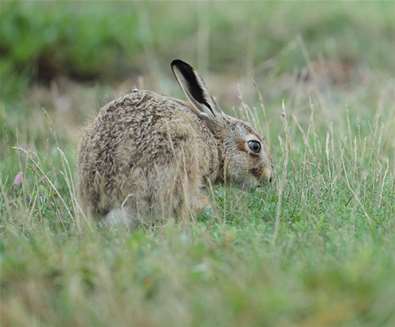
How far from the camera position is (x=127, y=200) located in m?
5.40

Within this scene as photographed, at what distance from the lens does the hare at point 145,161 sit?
5383 mm

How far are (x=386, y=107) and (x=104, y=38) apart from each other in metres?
4.60

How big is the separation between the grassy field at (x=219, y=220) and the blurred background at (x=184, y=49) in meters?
0.04

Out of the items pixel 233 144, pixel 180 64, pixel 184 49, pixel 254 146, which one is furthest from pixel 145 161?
pixel 184 49

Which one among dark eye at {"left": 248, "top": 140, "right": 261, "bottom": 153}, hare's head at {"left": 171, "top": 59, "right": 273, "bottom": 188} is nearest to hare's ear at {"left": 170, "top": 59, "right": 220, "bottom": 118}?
hare's head at {"left": 171, "top": 59, "right": 273, "bottom": 188}

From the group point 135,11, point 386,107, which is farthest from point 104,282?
point 135,11

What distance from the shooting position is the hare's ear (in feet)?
20.4

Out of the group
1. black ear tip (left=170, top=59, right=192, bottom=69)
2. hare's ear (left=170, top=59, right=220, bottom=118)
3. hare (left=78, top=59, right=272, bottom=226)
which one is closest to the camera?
hare (left=78, top=59, right=272, bottom=226)

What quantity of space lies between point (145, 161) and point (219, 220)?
61 cm

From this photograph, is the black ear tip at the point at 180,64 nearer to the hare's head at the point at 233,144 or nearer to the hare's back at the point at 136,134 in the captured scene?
Result: the hare's head at the point at 233,144

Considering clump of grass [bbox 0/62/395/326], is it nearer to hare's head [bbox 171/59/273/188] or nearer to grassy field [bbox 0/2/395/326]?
grassy field [bbox 0/2/395/326]

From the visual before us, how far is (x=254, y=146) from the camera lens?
21.2 feet

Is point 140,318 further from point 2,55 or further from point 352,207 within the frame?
point 2,55

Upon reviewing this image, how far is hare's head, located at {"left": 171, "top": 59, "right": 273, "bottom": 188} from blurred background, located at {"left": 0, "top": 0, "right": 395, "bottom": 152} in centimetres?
356
